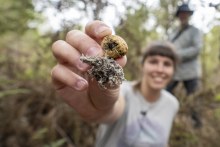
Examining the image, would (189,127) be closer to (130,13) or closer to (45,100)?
(45,100)

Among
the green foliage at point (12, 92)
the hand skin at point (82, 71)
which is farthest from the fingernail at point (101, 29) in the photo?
the green foliage at point (12, 92)

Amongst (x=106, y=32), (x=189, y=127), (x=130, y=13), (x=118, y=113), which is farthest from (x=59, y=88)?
(x=189, y=127)

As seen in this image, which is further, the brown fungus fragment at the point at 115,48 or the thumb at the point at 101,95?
the thumb at the point at 101,95

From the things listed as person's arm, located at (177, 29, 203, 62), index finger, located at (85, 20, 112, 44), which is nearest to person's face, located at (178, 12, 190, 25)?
person's arm, located at (177, 29, 203, 62)

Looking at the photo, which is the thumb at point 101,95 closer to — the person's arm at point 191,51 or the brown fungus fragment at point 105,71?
the brown fungus fragment at point 105,71

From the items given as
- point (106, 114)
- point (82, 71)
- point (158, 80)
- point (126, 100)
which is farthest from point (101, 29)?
point (158, 80)

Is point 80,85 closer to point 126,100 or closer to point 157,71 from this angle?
point 126,100

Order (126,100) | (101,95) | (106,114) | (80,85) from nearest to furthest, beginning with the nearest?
(80,85) → (101,95) → (106,114) → (126,100)
